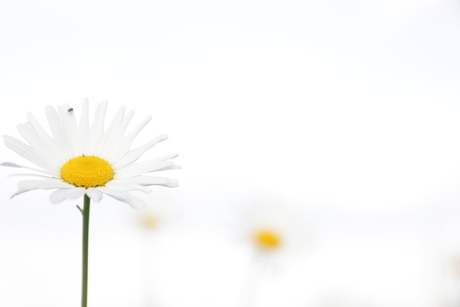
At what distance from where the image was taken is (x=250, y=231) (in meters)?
0.75

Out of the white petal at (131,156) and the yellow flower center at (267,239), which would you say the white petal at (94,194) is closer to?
the white petal at (131,156)

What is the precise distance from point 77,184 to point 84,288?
0.10 metres

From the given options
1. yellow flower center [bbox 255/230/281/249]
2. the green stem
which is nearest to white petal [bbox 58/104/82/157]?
the green stem

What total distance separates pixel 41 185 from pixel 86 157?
0.32ft

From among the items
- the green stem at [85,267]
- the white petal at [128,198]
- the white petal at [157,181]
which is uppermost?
the white petal at [157,181]

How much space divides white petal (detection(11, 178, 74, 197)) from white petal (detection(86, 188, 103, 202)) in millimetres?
22

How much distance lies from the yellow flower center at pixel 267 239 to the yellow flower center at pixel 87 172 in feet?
0.97

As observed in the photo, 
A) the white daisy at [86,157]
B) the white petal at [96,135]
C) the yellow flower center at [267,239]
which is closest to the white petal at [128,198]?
the white daisy at [86,157]

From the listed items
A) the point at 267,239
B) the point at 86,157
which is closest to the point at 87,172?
the point at 86,157

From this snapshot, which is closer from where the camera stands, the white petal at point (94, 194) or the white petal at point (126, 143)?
the white petal at point (94, 194)

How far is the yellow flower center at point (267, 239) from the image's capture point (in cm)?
71

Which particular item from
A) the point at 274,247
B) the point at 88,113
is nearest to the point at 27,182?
the point at 88,113

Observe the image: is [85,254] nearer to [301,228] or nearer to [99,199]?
[99,199]

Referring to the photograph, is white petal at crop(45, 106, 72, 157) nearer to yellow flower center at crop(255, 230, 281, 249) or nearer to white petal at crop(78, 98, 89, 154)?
white petal at crop(78, 98, 89, 154)
